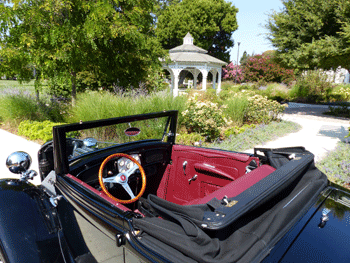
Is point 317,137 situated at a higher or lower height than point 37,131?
lower

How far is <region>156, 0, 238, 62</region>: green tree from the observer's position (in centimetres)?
3084

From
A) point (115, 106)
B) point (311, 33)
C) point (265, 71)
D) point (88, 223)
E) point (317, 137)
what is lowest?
point (317, 137)

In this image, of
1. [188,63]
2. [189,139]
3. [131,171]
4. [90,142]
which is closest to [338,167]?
[189,139]

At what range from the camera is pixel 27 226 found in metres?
2.04

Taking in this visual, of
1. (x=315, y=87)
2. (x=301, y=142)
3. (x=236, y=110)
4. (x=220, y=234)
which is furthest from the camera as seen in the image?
(x=315, y=87)

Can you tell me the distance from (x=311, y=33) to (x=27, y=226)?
44.1ft

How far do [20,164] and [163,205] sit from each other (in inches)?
64.4

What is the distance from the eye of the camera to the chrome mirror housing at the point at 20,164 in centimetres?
232

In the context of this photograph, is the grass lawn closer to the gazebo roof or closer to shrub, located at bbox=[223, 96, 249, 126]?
shrub, located at bbox=[223, 96, 249, 126]

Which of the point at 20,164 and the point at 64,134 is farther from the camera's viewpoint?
the point at 20,164

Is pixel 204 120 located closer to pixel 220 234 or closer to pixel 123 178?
pixel 123 178

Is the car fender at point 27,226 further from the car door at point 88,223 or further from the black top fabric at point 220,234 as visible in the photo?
the black top fabric at point 220,234

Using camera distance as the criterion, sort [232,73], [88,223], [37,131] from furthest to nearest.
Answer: [232,73] → [37,131] → [88,223]

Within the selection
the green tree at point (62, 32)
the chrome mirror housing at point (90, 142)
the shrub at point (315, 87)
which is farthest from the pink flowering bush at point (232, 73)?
the chrome mirror housing at point (90, 142)
